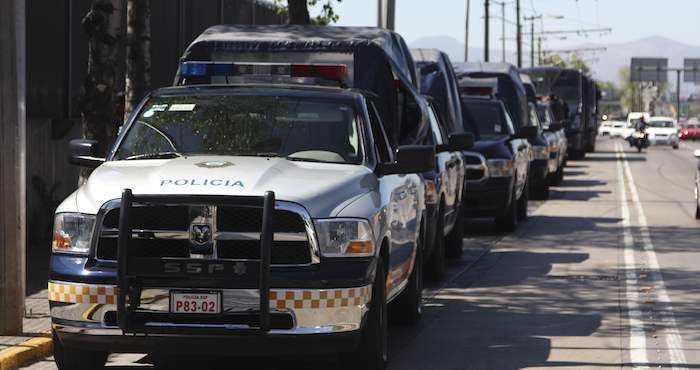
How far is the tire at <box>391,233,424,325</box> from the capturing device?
11594mm

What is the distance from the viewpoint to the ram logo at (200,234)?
27.7ft

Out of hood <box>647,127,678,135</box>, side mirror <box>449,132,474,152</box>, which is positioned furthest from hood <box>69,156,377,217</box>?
hood <box>647,127,678,135</box>

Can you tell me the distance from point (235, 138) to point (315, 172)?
0.88 meters

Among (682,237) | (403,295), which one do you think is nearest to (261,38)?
(403,295)

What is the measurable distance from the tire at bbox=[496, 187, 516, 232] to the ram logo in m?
13.0

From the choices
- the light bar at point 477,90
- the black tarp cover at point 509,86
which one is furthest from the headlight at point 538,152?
the light bar at point 477,90

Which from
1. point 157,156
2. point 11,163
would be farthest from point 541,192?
point 157,156

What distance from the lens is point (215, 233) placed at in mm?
8445

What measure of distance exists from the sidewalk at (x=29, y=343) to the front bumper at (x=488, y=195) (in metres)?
9.86

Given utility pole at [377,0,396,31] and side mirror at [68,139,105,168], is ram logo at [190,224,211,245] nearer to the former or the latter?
side mirror at [68,139,105,168]

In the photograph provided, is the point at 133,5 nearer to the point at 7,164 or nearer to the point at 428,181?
the point at 428,181

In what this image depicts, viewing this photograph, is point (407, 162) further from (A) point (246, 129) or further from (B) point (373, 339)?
(B) point (373, 339)

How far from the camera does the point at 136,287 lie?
841 cm

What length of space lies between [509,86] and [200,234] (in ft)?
64.3
